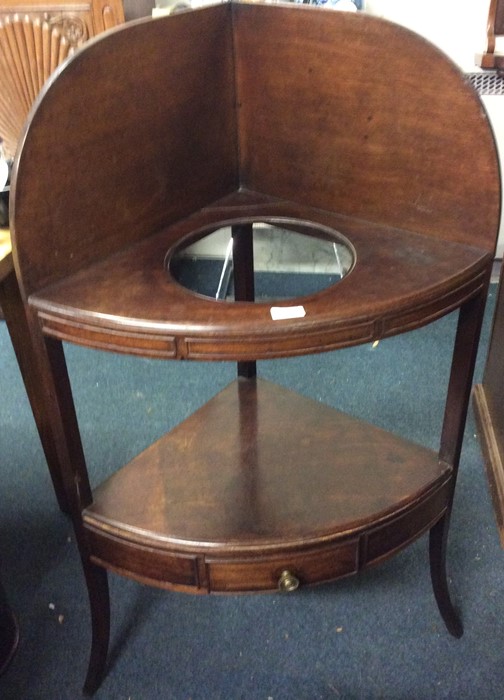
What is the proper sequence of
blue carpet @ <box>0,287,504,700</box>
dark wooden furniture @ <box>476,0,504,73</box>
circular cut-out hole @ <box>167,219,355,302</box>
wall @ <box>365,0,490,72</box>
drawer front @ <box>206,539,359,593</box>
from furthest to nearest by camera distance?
circular cut-out hole @ <box>167,219,355,302</box> → wall @ <box>365,0,490,72</box> → dark wooden furniture @ <box>476,0,504,73</box> → blue carpet @ <box>0,287,504,700</box> → drawer front @ <box>206,539,359,593</box>

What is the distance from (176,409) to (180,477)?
2.13 ft

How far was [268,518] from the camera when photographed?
0.96 m

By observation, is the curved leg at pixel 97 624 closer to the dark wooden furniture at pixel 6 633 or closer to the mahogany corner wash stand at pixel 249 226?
the mahogany corner wash stand at pixel 249 226

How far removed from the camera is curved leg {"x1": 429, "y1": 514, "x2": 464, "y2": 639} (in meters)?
1.09

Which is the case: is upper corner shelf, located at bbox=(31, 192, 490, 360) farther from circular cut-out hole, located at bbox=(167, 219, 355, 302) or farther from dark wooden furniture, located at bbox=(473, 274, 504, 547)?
circular cut-out hole, located at bbox=(167, 219, 355, 302)

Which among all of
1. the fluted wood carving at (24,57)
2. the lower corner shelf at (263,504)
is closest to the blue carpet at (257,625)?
the lower corner shelf at (263,504)

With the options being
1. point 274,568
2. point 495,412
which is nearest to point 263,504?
point 274,568

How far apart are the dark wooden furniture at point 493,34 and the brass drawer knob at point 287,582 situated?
4.32ft

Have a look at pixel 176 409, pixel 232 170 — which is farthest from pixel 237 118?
pixel 176 409

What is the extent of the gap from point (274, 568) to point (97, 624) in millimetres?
355

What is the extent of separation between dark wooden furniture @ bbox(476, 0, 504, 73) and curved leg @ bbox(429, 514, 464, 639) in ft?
3.69

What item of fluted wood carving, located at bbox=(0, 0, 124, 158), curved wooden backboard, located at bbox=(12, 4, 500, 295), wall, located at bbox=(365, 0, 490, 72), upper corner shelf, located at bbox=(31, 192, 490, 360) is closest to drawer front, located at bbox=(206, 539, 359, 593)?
upper corner shelf, located at bbox=(31, 192, 490, 360)

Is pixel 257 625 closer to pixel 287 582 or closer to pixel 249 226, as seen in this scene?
pixel 287 582

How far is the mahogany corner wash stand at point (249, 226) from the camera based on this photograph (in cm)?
72
